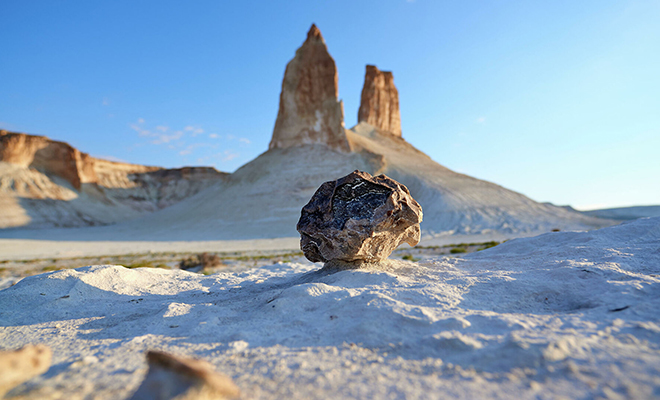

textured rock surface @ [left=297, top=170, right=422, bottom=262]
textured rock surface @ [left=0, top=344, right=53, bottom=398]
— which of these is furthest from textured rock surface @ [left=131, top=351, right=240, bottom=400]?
textured rock surface @ [left=297, top=170, right=422, bottom=262]

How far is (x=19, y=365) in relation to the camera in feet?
6.05

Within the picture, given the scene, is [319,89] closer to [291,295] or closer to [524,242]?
[524,242]

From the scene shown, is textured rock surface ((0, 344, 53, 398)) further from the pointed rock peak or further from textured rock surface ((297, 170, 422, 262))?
the pointed rock peak

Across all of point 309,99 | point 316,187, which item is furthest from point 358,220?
point 309,99

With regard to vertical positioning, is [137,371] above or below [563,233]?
below

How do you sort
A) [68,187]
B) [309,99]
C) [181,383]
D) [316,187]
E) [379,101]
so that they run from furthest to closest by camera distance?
[379,101] → [68,187] → [309,99] → [316,187] → [181,383]

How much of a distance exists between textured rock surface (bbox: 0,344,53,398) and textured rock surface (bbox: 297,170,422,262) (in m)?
3.49

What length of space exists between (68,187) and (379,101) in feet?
146

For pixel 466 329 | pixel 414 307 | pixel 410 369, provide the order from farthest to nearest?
pixel 414 307 < pixel 466 329 < pixel 410 369

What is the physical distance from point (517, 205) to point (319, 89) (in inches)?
920

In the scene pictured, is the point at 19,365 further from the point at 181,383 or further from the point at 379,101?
the point at 379,101

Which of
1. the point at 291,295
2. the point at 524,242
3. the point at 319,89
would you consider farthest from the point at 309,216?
the point at 319,89

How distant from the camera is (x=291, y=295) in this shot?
3.81m

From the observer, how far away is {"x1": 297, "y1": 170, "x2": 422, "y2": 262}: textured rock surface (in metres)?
4.89
